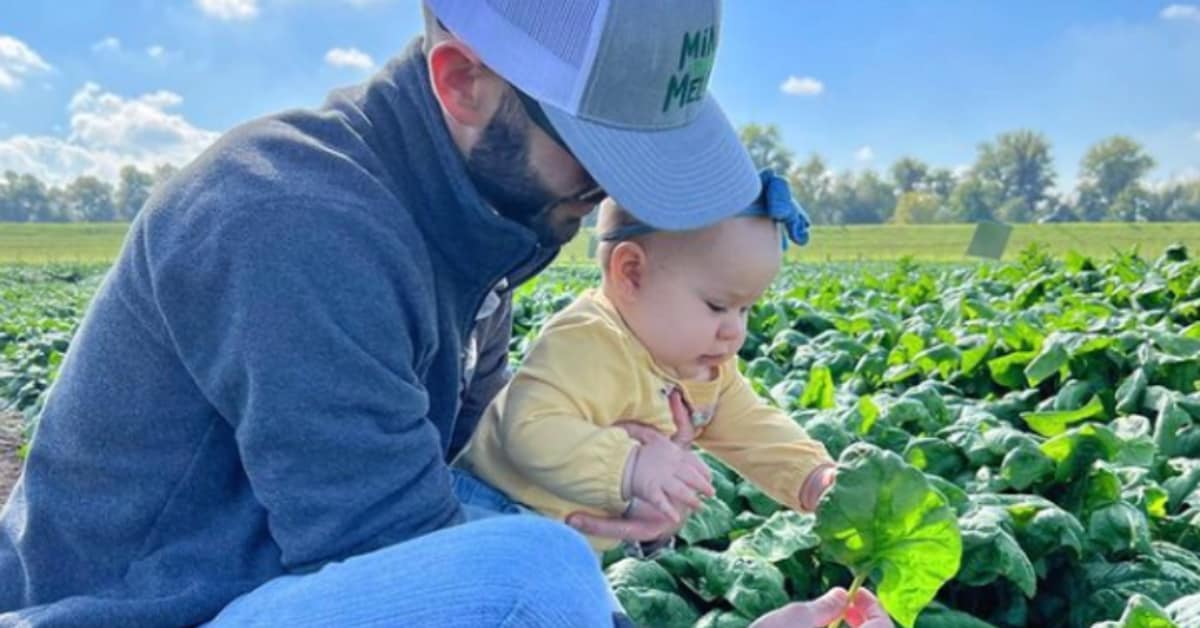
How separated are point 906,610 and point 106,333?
127cm

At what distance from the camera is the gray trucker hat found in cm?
164

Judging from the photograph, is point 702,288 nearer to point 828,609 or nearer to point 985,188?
point 828,609

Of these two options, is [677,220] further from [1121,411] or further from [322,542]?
[1121,411]

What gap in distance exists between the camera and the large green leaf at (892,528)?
1844 mm

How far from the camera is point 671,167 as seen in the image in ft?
5.84

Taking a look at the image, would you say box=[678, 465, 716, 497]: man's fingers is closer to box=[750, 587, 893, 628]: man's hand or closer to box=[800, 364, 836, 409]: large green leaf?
box=[750, 587, 893, 628]: man's hand

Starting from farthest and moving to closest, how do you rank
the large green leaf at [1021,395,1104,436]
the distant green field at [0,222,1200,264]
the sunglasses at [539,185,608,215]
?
1. the distant green field at [0,222,1200,264]
2. the large green leaf at [1021,395,1104,436]
3. the sunglasses at [539,185,608,215]

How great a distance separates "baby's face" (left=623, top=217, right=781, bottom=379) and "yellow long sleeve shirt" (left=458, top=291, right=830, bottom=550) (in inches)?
2.3

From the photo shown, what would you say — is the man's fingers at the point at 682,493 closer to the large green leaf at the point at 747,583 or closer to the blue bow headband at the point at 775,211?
the large green leaf at the point at 747,583

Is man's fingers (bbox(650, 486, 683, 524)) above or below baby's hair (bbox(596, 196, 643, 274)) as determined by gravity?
below

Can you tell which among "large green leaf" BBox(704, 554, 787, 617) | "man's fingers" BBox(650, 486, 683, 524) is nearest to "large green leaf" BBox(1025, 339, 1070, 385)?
"large green leaf" BBox(704, 554, 787, 617)

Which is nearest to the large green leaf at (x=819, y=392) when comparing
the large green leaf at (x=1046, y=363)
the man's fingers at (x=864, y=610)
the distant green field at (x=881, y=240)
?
the large green leaf at (x=1046, y=363)

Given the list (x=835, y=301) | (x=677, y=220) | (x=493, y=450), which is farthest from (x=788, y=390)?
(x=835, y=301)

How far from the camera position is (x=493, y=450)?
2.23 metres
